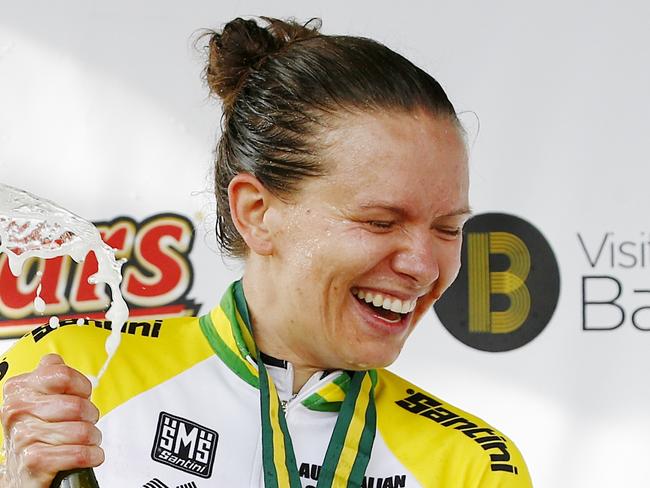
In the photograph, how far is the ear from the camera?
1285mm

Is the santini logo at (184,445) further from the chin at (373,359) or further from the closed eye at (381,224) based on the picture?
the closed eye at (381,224)

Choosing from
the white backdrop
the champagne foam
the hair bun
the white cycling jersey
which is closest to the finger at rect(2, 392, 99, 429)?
the champagne foam

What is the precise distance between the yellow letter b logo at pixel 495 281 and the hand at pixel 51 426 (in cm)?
137

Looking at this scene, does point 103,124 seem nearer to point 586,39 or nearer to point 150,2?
point 150,2

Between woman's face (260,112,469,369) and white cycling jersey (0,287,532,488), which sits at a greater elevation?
woman's face (260,112,469,369)

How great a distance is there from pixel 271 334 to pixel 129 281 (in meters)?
0.93

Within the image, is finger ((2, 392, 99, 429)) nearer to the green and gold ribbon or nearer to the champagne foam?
the champagne foam

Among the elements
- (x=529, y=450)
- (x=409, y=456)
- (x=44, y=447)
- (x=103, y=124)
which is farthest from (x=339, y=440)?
(x=103, y=124)

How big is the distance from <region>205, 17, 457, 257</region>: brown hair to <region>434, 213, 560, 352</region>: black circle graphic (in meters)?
0.90

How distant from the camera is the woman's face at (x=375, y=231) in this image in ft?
3.90

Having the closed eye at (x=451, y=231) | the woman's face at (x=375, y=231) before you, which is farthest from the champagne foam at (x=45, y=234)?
the closed eye at (x=451, y=231)

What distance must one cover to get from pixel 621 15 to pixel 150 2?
95cm

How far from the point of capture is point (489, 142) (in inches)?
87.2

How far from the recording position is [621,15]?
2.21 metres
